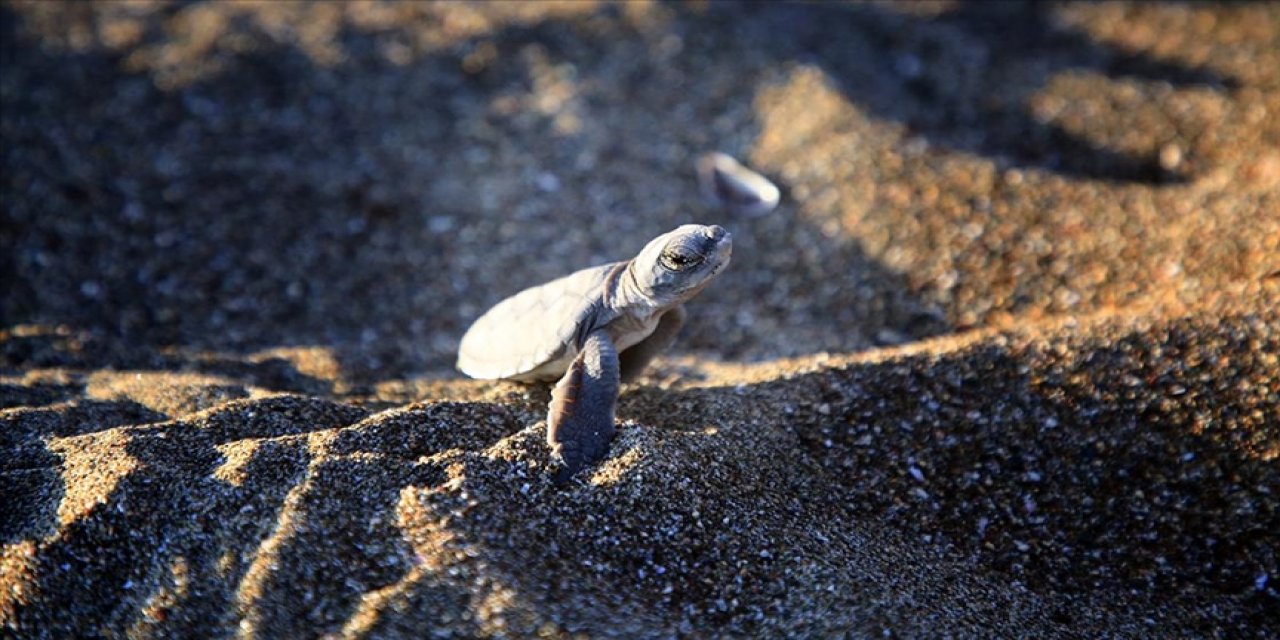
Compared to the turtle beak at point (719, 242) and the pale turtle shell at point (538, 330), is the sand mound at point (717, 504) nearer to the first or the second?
the pale turtle shell at point (538, 330)

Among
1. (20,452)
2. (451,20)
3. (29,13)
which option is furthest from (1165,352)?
(29,13)

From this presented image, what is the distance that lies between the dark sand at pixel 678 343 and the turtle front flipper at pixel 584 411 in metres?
0.08

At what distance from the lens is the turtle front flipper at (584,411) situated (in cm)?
266

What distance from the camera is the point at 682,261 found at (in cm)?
286

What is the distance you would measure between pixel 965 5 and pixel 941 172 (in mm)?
2168

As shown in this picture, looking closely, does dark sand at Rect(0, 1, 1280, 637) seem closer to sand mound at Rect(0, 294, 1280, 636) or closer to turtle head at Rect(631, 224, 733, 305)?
sand mound at Rect(0, 294, 1280, 636)

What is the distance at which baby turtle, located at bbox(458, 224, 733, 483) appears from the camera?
273 centimetres

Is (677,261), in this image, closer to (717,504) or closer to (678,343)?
(717,504)

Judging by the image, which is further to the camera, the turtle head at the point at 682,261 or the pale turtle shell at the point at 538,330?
the pale turtle shell at the point at 538,330

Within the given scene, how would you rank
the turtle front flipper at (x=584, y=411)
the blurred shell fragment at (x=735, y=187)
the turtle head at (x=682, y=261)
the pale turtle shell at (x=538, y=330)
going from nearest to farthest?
the turtle front flipper at (x=584, y=411), the turtle head at (x=682, y=261), the pale turtle shell at (x=538, y=330), the blurred shell fragment at (x=735, y=187)

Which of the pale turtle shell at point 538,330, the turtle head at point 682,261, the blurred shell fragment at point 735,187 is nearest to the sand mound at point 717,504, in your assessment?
the pale turtle shell at point 538,330

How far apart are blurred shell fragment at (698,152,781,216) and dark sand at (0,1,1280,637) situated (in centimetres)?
10

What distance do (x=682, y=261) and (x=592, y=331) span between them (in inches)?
15.7

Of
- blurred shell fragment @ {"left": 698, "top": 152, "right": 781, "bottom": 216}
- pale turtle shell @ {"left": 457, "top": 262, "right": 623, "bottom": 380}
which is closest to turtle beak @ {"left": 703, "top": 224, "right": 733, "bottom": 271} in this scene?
pale turtle shell @ {"left": 457, "top": 262, "right": 623, "bottom": 380}
